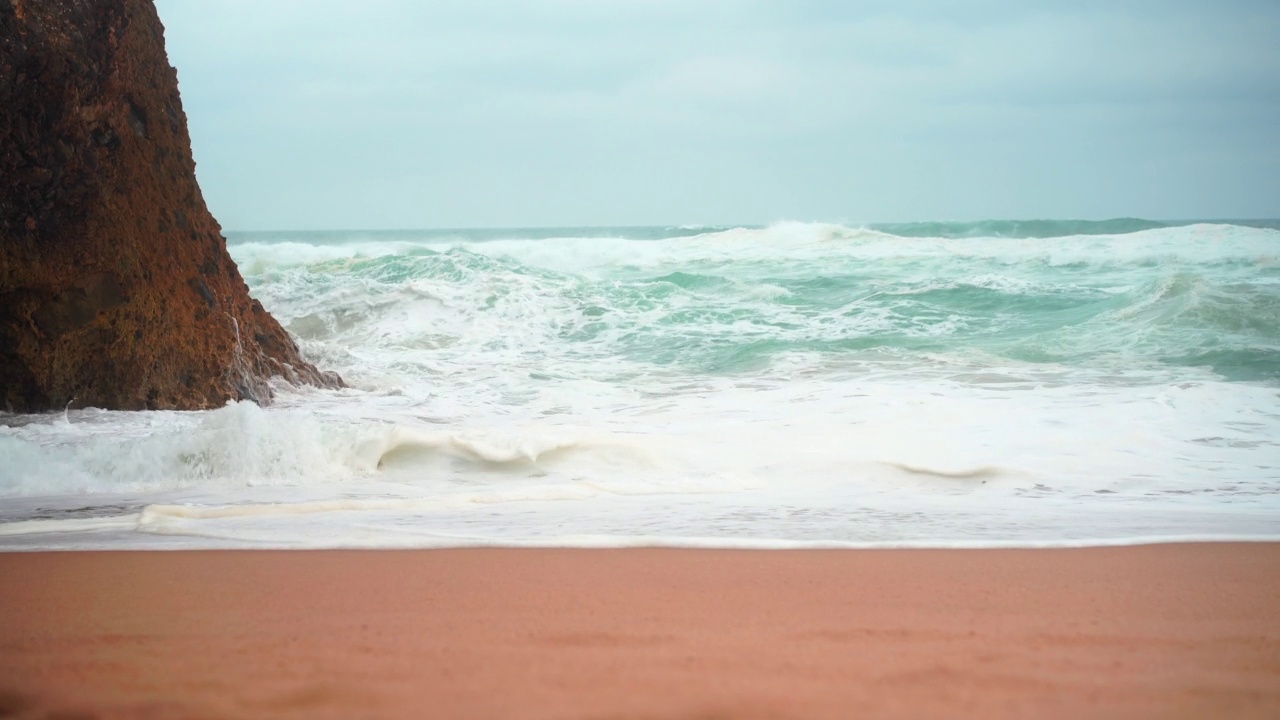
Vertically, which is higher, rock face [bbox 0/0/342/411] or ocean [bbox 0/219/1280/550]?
rock face [bbox 0/0/342/411]

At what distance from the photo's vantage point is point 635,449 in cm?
557

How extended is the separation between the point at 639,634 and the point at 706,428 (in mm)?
4293

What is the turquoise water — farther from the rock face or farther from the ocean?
the rock face

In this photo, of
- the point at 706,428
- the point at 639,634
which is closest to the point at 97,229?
the point at 706,428

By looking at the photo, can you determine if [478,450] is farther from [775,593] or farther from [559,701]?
[559,701]

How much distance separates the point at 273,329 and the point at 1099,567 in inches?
258

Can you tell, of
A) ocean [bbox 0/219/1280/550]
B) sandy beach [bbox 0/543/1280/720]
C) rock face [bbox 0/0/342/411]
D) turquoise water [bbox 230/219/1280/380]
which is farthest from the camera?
turquoise water [bbox 230/219/1280/380]

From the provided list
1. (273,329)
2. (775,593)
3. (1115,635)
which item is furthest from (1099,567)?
(273,329)

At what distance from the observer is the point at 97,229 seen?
246 inches

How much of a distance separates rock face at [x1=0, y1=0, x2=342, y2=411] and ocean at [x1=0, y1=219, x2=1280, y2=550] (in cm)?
39

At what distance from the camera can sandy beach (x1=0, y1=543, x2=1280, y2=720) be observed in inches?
73.4

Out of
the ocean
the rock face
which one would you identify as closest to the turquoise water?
the ocean

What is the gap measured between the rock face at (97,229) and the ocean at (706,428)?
0.39 metres

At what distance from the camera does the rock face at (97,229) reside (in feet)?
19.8
